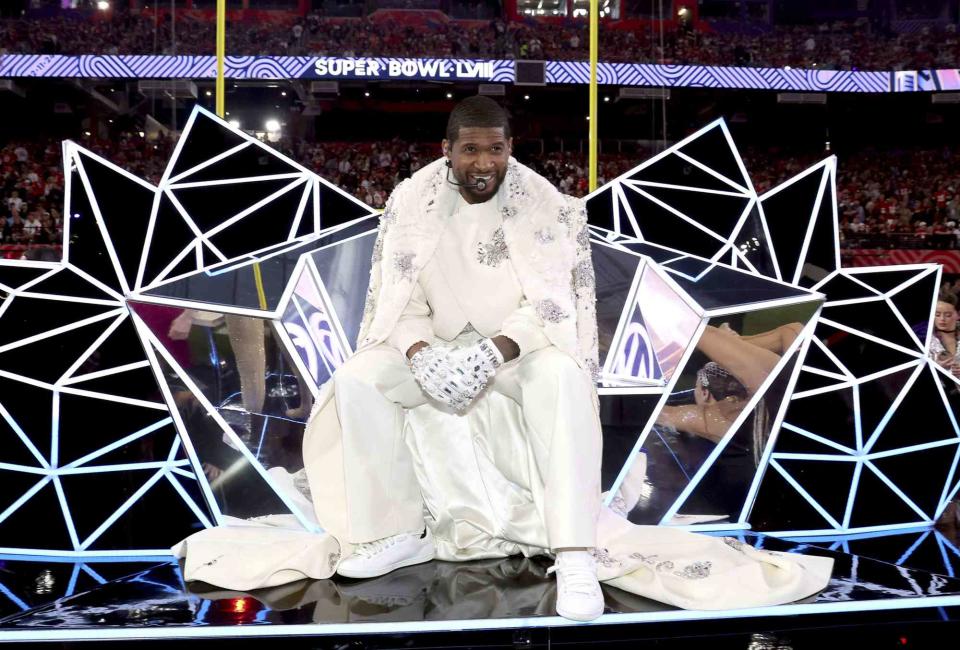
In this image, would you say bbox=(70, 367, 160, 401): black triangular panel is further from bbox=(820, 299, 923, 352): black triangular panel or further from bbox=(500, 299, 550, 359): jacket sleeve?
bbox=(820, 299, 923, 352): black triangular panel

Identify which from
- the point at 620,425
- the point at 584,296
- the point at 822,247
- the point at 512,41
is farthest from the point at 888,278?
the point at 512,41

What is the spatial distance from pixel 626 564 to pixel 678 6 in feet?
40.4

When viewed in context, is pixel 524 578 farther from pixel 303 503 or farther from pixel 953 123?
pixel 953 123

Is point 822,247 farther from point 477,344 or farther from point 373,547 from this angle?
point 373,547

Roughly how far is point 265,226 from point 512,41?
32.0 ft

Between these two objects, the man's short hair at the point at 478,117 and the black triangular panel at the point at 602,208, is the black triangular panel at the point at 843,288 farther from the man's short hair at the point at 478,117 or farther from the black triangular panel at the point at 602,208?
the man's short hair at the point at 478,117

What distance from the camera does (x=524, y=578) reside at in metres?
1.94

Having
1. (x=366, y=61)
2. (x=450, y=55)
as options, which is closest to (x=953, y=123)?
(x=450, y=55)

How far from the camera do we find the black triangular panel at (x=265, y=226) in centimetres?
271

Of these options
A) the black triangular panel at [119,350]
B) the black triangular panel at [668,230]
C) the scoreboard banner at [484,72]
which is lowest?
the black triangular panel at [119,350]

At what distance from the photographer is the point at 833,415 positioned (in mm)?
2832

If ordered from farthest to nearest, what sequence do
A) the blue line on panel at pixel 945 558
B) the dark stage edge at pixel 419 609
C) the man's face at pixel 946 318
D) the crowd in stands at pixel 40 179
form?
the crowd in stands at pixel 40 179 → the man's face at pixel 946 318 → the blue line on panel at pixel 945 558 → the dark stage edge at pixel 419 609

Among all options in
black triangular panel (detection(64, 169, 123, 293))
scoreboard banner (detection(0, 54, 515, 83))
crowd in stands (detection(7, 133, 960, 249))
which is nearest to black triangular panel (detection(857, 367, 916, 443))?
black triangular panel (detection(64, 169, 123, 293))

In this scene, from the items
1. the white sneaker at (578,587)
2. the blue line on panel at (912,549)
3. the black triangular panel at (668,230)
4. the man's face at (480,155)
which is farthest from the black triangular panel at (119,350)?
the blue line on panel at (912,549)
